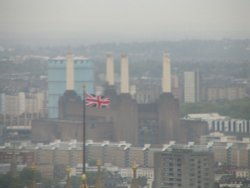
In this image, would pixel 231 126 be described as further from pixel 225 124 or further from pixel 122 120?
pixel 122 120

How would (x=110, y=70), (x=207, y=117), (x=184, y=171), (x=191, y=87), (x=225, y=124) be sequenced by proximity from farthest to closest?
(x=191, y=87) → (x=110, y=70) → (x=207, y=117) → (x=225, y=124) → (x=184, y=171)

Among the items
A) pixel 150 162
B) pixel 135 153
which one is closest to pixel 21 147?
pixel 135 153

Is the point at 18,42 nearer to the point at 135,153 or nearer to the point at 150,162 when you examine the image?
the point at 135,153

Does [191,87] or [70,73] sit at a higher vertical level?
[70,73]

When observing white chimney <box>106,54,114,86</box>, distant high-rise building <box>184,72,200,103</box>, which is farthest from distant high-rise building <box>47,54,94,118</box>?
distant high-rise building <box>184,72,200,103</box>

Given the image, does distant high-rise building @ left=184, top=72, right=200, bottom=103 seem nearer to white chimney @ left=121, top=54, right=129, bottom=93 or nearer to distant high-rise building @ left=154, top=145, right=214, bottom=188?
white chimney @ left=121, top=54, right=129, bottom=93

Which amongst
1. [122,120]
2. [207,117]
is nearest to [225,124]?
[207,117]

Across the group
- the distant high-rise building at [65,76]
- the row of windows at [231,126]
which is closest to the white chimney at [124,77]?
the distant high-rise building at [65,76]

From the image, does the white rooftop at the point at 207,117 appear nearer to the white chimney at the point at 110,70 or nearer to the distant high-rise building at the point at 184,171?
the white chimney at the point at 110,70
